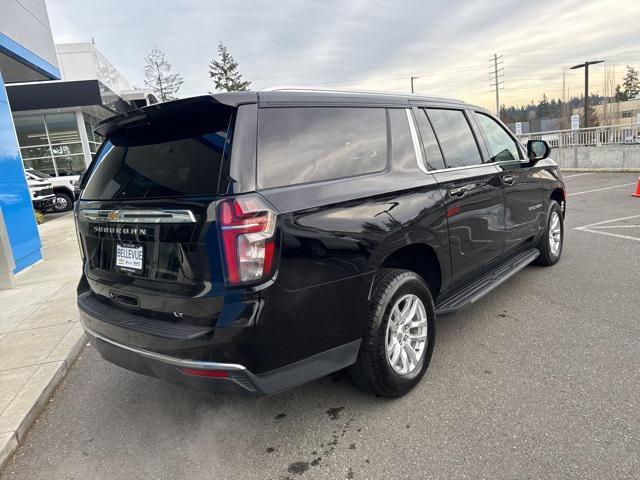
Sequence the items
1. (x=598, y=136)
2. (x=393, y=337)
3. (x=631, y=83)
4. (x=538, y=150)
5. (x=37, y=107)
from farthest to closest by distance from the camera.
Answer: (x=631, y=83) → (x=37, y=107) → (x=598, y=136) → (x=538, y=150) → (x=393, y=337)

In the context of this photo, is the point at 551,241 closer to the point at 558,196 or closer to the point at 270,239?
the point at 558,196

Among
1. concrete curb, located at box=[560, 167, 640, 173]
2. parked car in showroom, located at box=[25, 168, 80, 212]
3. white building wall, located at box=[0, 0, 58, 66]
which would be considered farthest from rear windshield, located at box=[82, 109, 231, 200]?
concrete curb, located at box=[560, 167, 640, 173]

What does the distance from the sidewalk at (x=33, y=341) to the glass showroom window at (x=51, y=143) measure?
54.0 ft

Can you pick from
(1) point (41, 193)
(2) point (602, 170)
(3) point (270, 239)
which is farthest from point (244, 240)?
(2) point (602, 170)

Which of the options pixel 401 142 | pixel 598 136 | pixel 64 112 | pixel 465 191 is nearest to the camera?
pixel 401 142

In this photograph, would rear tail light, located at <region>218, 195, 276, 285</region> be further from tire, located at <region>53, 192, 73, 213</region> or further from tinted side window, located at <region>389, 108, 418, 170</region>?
tire, located at <region>53, 192, 73, 213</region>

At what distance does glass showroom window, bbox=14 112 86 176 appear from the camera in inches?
818

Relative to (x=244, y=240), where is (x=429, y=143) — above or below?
above

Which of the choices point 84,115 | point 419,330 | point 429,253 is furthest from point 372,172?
point 84,115

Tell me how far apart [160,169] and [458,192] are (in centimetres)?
211

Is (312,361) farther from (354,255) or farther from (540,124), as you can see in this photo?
(540,124)

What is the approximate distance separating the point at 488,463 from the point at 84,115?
24.2m

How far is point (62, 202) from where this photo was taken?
55.9 feet

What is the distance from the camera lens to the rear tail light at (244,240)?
2.02 m
